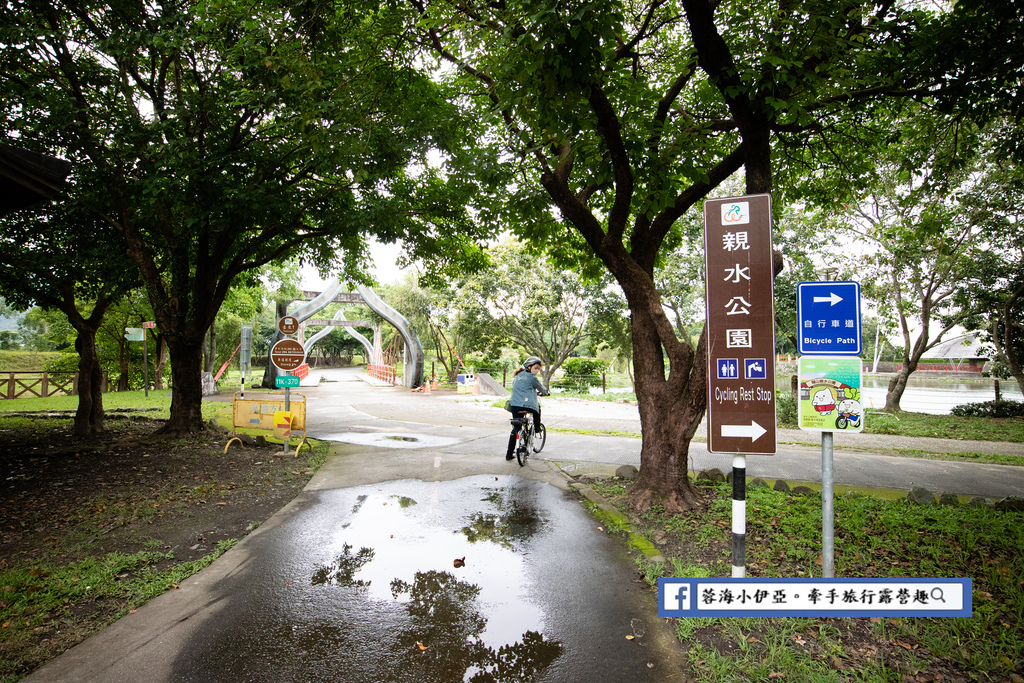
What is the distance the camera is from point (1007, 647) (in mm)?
3148

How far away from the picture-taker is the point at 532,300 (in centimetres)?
2275

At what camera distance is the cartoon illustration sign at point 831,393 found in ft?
11.1

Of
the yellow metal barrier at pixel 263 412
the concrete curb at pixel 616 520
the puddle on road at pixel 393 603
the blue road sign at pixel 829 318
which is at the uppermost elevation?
the blue road sign at pixel 829 318

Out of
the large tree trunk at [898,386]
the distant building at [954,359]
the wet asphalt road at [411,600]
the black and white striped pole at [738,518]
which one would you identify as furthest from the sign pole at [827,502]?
the distant building at [954,359]

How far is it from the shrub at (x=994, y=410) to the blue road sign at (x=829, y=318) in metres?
17.9

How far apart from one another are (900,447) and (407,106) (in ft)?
38.9

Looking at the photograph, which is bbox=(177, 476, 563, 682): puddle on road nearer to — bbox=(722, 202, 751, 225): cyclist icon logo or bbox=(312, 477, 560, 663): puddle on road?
bbox=(312, 477, 560, 663): puddle on road

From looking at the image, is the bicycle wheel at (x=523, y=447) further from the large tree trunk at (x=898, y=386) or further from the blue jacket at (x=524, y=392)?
the large tree trunk at (x=898, y=386)

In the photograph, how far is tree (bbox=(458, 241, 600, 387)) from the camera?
886 inches

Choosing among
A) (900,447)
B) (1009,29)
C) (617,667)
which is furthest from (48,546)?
(900,447)

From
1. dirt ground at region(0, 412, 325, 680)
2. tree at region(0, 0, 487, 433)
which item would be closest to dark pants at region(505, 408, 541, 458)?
dirt ground at region(0, 412, 325, 680)

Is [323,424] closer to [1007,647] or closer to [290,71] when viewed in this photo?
[290,71]

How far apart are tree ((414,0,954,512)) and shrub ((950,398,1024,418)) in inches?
554

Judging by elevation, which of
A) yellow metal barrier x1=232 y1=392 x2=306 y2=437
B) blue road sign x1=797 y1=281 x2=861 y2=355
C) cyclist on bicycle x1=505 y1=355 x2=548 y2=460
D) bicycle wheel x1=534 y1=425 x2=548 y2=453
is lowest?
bicycle wheel x1=534 y1=425 x2=548 y2=453
